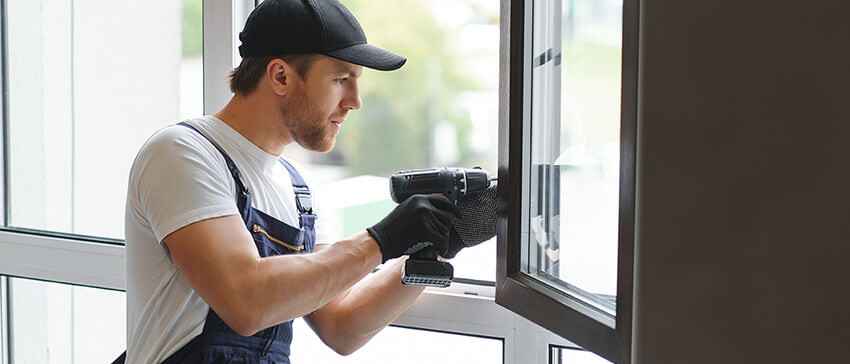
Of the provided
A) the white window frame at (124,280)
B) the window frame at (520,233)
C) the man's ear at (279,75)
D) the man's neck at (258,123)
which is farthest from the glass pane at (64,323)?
the window frame at (520,233)

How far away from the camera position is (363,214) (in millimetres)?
1721

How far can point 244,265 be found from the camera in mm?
1172

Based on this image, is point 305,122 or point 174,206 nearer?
point 174,206

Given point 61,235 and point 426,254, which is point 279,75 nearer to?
point 426,254

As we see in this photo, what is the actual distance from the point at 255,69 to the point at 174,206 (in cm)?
35

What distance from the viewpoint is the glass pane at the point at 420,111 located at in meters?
1.55

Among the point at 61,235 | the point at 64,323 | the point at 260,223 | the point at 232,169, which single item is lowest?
the point at 64,323

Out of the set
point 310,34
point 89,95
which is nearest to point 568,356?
point 310,34

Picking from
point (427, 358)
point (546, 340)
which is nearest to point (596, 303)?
point (546, 340)

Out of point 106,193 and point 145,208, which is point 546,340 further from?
point 106,193

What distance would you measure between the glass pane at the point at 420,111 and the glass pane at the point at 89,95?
0.47m

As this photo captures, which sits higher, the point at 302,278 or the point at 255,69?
the point at 255,69

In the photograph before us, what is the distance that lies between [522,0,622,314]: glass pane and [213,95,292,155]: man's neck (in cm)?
62

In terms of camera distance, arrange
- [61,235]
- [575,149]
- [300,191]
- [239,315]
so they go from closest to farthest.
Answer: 1. [575,149]
2. [239,315]
3. [300,191]
4. [61,235]
